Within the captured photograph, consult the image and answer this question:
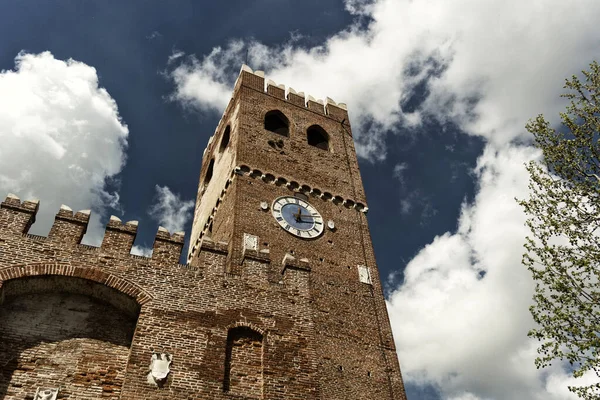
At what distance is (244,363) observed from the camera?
380 inches

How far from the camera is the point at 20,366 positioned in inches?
346

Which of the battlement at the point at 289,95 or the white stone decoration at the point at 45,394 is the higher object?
the battlement at the point at 289,95

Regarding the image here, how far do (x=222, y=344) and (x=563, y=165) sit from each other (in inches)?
374

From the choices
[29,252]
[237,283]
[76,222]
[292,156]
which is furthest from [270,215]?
[29,252]

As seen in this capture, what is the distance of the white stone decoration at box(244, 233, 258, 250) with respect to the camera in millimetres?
15820

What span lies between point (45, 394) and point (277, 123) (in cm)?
1703

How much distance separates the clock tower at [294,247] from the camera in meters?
10.2

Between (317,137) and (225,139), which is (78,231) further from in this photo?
(317,137)

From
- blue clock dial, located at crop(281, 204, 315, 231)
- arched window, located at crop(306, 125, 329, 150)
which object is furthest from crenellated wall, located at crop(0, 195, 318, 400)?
arched window, located at crop(306, 125, 329, 150)

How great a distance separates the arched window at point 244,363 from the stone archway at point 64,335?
79.4 inches

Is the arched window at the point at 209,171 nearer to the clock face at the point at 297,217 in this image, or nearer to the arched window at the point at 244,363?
the clock face at the point at 297,217

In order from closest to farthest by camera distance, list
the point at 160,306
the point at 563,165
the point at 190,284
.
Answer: the point at 160,306 < the point at 190,284 < the point at 563,165

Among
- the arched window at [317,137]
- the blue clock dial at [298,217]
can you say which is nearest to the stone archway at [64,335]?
the blue clock dial at [298,217]

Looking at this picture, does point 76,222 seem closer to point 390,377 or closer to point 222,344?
point 222,344
